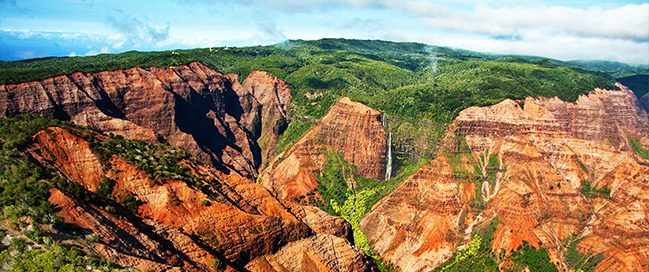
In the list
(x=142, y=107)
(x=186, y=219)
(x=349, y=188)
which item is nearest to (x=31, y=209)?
(x=186, y=219)

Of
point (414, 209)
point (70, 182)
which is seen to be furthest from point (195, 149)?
point (70, 182)

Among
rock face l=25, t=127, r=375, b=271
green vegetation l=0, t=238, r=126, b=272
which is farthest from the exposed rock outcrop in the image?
green vegetation l=0, t=238, r=126, b=272

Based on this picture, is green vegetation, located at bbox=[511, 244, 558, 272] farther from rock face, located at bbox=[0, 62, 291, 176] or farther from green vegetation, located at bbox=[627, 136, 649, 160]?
rock face, located at bbox=[0, 62, 291, 176]

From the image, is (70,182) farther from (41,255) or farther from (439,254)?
(439,254)

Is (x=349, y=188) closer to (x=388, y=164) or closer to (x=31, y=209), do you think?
(x=388, y=164)

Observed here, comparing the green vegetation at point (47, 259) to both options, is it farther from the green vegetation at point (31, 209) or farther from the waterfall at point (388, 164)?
the waterfall at point (388, 164)
